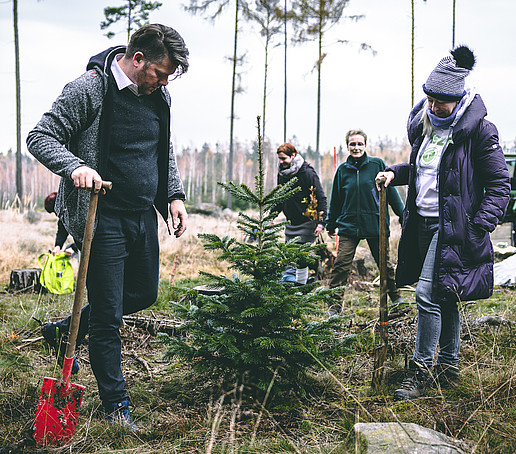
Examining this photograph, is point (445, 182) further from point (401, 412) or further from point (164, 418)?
point (164, 418)

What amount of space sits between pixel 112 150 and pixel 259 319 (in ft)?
4.15

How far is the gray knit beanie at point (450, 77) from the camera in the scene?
10.1 ft

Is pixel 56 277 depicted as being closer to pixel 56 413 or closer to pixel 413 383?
pixel 56 413

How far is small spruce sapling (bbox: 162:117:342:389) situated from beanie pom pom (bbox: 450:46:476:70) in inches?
49.6

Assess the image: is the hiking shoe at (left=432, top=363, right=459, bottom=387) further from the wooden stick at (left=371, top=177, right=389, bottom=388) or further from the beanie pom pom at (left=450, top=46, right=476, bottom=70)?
the beanie pom pom at (left=450, top=46, right=476, bottom=70)

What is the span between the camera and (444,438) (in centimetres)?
229

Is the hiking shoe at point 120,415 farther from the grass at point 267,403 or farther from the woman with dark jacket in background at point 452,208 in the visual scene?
the woman with dark jacket in background at point 452,208

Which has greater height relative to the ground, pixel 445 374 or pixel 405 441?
pixel 405 441

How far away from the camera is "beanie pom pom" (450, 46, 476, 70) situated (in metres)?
3.17

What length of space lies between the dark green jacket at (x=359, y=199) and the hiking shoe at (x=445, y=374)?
107 inches

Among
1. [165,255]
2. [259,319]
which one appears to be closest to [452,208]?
[259,319]

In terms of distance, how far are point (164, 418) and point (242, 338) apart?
0.61 m

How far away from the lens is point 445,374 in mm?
3262

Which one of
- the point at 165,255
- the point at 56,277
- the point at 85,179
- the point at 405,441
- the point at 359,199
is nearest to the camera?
the point at 405,441
